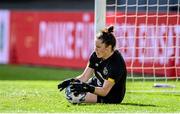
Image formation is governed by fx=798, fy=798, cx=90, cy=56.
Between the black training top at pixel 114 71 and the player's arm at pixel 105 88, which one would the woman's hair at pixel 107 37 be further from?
the player's arm at pixel 105 88

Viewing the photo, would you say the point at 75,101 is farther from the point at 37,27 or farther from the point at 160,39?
the point at 37,27

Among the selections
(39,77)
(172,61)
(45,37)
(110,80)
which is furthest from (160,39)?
(45,37)

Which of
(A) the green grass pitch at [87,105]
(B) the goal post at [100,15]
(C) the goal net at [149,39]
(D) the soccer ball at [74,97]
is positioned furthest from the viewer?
(C) the goal net at [149,39]

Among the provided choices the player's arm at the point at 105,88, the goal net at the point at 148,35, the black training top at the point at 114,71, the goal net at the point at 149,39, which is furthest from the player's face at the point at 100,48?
the goal net at the point at 148,35

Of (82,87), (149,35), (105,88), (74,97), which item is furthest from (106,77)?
(149,35)

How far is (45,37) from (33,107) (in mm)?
9962

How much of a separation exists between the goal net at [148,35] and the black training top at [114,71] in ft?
6.98

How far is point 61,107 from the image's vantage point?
8273 mm

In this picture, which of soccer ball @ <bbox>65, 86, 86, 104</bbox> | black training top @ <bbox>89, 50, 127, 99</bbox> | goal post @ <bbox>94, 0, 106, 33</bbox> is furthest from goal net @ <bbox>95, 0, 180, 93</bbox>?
soccer ball @ <bbox>65, 86, 86, 104</bbox>

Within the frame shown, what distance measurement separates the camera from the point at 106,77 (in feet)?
28.0

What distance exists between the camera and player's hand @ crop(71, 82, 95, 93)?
8.41 meters

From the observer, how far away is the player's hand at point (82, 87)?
27.6 ft

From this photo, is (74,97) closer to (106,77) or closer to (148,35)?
(106,77)

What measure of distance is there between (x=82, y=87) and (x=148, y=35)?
3.37 m
